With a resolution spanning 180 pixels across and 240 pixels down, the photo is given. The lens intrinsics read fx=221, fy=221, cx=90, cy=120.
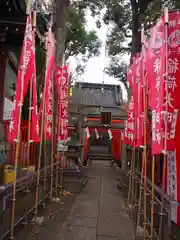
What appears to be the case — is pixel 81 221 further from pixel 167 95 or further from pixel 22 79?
pixel 167 95

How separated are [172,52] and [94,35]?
55.3 feet

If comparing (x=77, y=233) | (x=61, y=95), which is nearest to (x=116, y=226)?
(x=77, y=233)

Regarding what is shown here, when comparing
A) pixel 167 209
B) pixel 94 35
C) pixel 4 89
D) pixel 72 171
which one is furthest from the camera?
pixel 94 35

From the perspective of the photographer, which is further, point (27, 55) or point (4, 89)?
point (4, 89)

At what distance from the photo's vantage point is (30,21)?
4.46 metres

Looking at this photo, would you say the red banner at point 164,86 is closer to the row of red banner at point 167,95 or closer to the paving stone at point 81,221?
the row of red banner at point 167,95

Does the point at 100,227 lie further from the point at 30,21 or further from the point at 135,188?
the point at 30,21

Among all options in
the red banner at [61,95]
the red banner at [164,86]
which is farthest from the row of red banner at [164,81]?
the red banner at [61,95]

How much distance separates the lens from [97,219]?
5773mm

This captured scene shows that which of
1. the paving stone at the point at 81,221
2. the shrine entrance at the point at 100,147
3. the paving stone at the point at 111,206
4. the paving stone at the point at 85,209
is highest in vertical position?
the shrine entrance at the point at 100,147

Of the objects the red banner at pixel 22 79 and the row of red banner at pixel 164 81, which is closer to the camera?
the row of red banner at pixel 164 81

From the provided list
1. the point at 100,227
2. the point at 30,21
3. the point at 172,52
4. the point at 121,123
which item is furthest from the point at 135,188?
the point at 121,123

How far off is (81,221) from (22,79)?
3.77 meters

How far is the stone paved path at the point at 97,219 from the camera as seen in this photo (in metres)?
4.76
